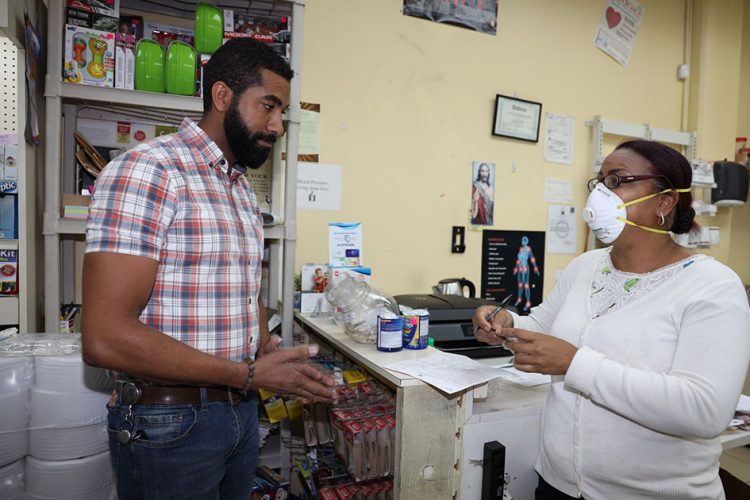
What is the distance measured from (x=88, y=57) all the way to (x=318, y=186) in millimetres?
1011

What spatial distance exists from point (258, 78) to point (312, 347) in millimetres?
675

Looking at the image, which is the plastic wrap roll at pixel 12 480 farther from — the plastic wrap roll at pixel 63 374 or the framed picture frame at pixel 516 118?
the framed picture frame at pixel 516 118

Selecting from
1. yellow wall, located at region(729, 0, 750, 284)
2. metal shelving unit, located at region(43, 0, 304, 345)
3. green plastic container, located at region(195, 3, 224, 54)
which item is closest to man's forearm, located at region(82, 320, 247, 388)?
metal shelving unit, located at region(43, 0, 304, 345)

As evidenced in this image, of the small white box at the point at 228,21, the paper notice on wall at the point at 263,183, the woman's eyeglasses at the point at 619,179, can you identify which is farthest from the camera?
the paper notice on wall at the point at 263,183

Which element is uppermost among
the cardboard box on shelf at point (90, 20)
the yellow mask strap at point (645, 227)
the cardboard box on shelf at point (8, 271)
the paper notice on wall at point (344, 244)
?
the cardboard box on shelf at point (90, 20)

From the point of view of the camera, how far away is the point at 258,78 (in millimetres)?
1189

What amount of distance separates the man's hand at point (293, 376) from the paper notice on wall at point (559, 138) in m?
2.12

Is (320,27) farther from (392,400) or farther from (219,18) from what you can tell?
(392,400)

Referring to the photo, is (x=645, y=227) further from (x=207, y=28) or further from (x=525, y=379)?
(x=207, y=28)

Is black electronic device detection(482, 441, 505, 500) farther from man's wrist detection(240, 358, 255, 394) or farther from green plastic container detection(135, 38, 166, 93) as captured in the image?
green plastic container detection(135, 38, 166, 93)

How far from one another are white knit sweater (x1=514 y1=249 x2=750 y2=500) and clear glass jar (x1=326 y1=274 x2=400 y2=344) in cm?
57

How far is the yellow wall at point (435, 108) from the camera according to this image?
2268 millimetres

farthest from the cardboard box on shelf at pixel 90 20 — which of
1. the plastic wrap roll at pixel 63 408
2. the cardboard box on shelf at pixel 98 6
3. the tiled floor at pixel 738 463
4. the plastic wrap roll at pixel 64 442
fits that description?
the tiled floor at pixel 738 463

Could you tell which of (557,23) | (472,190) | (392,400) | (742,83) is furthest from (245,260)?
(742,83)
